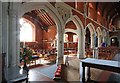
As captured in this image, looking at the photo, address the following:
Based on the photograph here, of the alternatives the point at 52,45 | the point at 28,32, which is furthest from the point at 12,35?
the point at 52,45

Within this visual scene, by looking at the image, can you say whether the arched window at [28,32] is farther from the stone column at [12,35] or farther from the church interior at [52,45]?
the stone column at [12,35]

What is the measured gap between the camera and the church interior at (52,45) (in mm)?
4484

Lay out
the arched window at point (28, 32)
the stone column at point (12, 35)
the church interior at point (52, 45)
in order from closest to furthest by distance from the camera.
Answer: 1. the church interior at point (52, 45)
2. the stone column at point (12, 35)
3. the arched window at point (28, 32)

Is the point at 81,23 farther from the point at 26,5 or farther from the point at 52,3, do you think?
the point at 26,5

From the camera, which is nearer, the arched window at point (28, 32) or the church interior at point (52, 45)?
the church interior at point (52, 45)

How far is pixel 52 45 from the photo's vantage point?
15898mm

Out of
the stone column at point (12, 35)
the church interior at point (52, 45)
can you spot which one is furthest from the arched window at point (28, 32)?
the stone column at point (12, 35)

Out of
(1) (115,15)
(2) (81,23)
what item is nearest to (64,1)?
(2) (81,23)

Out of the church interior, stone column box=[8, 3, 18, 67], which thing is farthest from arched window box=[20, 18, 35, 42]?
stone column box=[8, 3, 18, 67]

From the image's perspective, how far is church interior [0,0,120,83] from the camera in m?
4.48

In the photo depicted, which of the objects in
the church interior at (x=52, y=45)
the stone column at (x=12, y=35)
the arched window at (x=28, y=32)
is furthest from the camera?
the arched window at (x=28, y=32)

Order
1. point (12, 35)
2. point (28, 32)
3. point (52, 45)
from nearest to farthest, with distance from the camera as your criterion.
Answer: point (12, 35)
point (28, 32)
point (52, 45)

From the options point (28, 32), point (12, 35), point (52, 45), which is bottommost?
point (52, 45)

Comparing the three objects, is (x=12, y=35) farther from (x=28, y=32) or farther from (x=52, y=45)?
(x=52, y=45)
